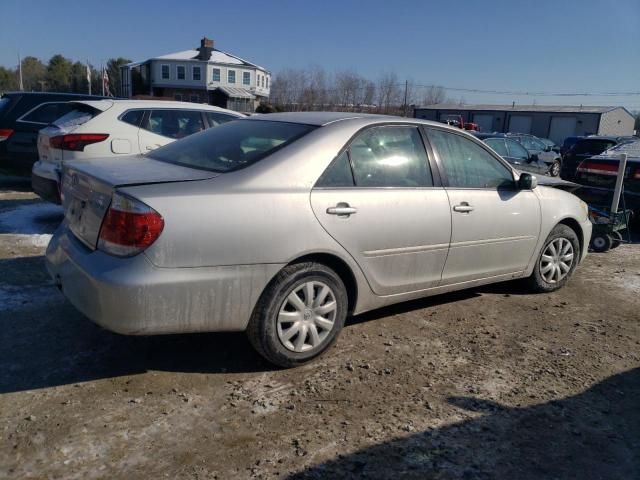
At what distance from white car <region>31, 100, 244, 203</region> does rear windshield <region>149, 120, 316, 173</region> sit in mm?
2825

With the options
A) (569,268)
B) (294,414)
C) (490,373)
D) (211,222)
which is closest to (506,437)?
(490,373)

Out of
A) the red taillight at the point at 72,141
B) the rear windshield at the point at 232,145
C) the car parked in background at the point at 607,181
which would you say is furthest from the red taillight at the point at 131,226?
the car parked in background at the point at 607,181

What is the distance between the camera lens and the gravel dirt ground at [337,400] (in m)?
2.67

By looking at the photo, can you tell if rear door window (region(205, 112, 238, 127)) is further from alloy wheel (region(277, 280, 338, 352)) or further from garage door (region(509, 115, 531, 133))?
garage door (region(509, 115, 531, 133))

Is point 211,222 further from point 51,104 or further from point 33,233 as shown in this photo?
point 51,104

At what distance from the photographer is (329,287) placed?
3.59 metres

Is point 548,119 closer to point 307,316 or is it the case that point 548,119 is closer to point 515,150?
point 515,150

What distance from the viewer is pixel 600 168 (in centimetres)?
867

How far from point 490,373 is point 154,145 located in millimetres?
5205

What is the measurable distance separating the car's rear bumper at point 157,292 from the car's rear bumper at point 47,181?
3.26 meters

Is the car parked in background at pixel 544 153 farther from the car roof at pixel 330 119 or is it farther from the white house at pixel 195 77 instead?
the white house at pixel 195 77

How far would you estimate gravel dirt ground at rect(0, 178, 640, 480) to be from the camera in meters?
2.67

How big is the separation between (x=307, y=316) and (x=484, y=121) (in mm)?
61884

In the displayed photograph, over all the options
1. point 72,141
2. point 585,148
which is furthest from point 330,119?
point 585,148
